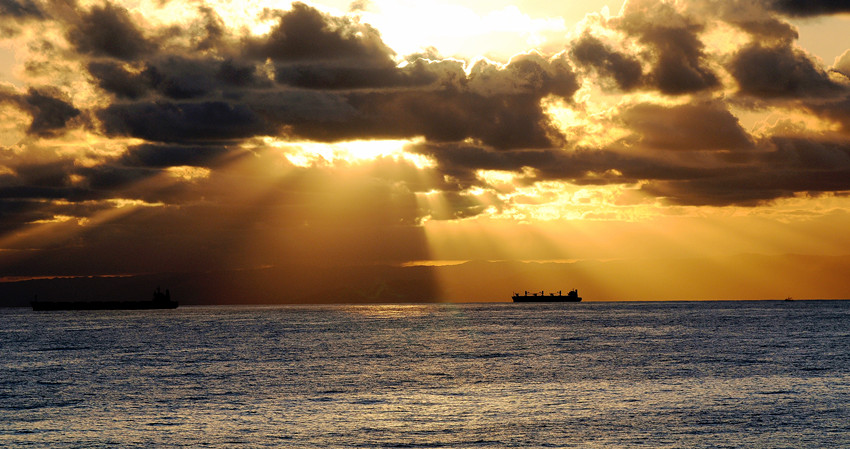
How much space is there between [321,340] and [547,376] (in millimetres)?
78338

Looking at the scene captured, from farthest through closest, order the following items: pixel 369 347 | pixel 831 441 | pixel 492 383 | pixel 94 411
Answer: pixel 369 347
pixel 492 383
pixel 94 411
pixel 831 441

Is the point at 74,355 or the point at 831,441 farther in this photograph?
the point at 74,355

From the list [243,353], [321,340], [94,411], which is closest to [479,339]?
[321,340]

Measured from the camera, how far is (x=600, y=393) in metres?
69.0

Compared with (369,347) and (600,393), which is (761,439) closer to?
(600,393)

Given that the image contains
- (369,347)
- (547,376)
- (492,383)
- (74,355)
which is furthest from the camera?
(369,347)

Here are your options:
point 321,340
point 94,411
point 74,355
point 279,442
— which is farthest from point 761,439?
point 321,340

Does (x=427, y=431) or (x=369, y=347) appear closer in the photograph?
(x=427, y=431)

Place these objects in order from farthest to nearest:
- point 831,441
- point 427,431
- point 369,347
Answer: point 369,347
point 427,431
point 831,441

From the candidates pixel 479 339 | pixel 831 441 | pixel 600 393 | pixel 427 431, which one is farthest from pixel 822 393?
pixel 479 339

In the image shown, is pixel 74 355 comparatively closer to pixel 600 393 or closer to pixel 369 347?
pixel 369 347

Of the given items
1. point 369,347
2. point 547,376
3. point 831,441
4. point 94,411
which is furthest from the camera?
point 369,347

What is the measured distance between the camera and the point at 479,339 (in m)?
156

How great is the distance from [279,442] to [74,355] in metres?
83.7
